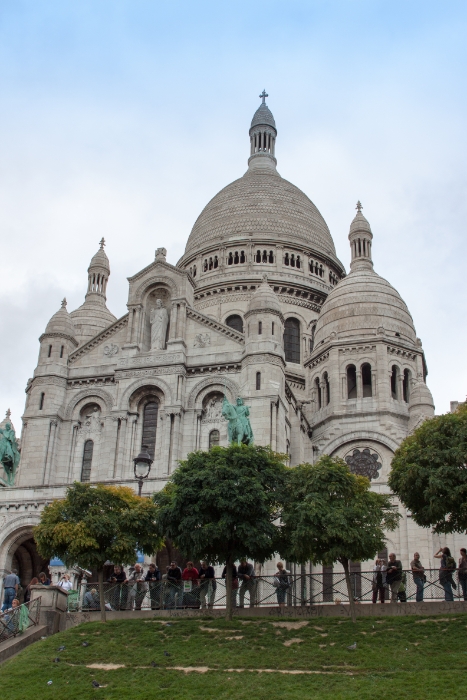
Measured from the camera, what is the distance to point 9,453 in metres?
46.6

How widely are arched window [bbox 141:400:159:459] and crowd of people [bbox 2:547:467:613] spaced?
1583 cm

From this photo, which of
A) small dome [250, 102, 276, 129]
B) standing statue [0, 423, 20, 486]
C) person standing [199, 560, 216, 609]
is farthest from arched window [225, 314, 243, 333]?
person standing [199, 560, 216, 609]

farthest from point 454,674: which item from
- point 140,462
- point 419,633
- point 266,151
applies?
point 266,151

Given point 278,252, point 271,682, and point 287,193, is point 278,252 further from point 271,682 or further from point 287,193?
point 271,682

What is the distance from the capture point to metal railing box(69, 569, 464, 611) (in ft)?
95.1

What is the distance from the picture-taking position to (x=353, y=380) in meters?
56.4

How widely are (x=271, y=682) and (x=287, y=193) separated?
6042cm

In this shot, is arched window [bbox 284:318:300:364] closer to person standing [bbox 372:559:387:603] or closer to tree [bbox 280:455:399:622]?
tree [bbox 280:455:399:622]

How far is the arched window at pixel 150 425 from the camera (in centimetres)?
4703

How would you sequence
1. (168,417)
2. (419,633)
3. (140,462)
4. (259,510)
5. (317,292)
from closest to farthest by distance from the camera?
(419,633)
(259,510)
(140,462)
(168,417)
(317,292)

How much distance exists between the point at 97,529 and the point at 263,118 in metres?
68.2

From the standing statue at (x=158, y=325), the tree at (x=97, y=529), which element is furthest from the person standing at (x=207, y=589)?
the standing statue at (x=158, y=325)

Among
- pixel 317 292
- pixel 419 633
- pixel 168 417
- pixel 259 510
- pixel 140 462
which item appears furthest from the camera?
pixel 317 292

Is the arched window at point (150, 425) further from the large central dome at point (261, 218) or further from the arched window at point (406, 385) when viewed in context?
the large central dome at point (261, 218)
